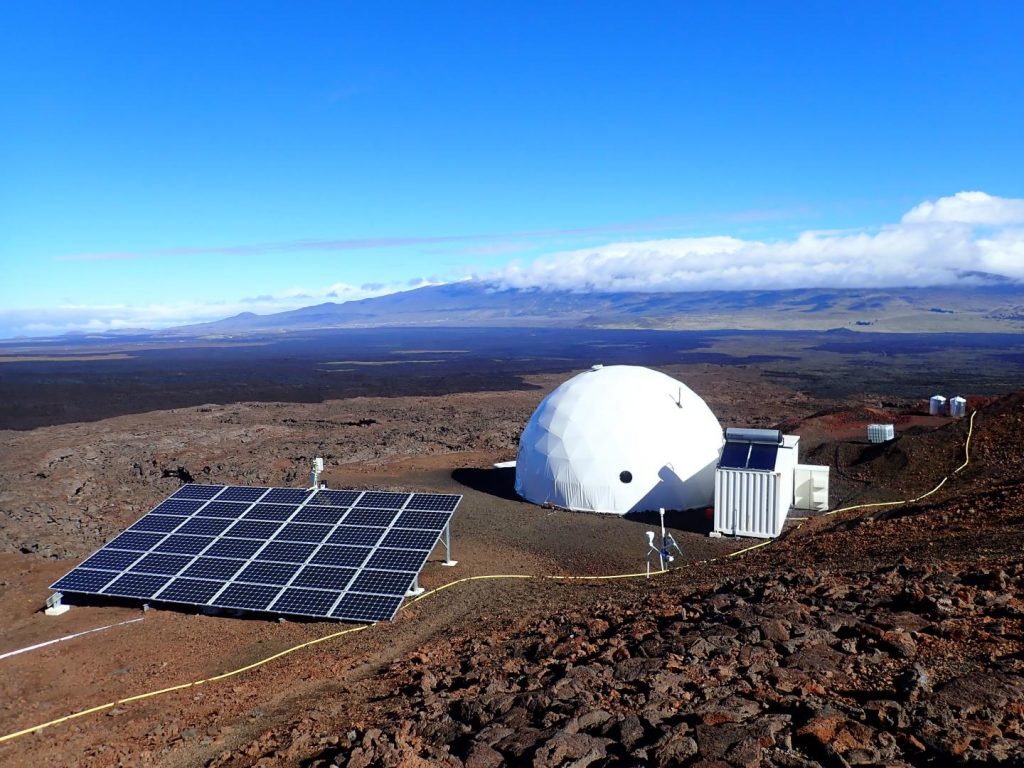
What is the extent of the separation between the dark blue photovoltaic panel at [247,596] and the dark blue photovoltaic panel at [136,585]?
5.14 ft

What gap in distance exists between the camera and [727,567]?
16031 mm

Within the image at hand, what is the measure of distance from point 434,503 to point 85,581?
24.8ft

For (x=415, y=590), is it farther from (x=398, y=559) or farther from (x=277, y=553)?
(x=277, y=553)

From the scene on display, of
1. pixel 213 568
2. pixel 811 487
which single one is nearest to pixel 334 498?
pixel 213 568

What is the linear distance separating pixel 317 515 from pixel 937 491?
17910 mm

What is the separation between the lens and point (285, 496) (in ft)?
57.1

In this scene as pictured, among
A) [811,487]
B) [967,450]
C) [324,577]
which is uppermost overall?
[967,450]

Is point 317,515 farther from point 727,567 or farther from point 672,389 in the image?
point 672,389

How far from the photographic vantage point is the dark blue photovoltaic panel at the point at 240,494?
57.0 feet

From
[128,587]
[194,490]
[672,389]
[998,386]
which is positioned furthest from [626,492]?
[998,386]

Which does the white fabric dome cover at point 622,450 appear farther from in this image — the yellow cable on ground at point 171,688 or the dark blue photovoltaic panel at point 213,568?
A: the dark blue photovoltaic panel at point 213,568

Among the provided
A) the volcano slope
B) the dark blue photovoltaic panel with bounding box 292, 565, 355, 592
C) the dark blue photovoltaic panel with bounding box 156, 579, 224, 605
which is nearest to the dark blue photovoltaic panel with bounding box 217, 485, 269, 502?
the dark blue photovoltaic panel with bounding box 156, 579, 224, 605

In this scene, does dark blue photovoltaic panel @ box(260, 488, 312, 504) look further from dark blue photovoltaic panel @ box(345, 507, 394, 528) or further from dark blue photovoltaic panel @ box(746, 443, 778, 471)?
dark blue photovoltaic panel @ box(746, 443, 778, 471)

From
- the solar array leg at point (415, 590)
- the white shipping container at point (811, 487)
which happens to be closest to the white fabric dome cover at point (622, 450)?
the white shipping container at point (811, 487)
